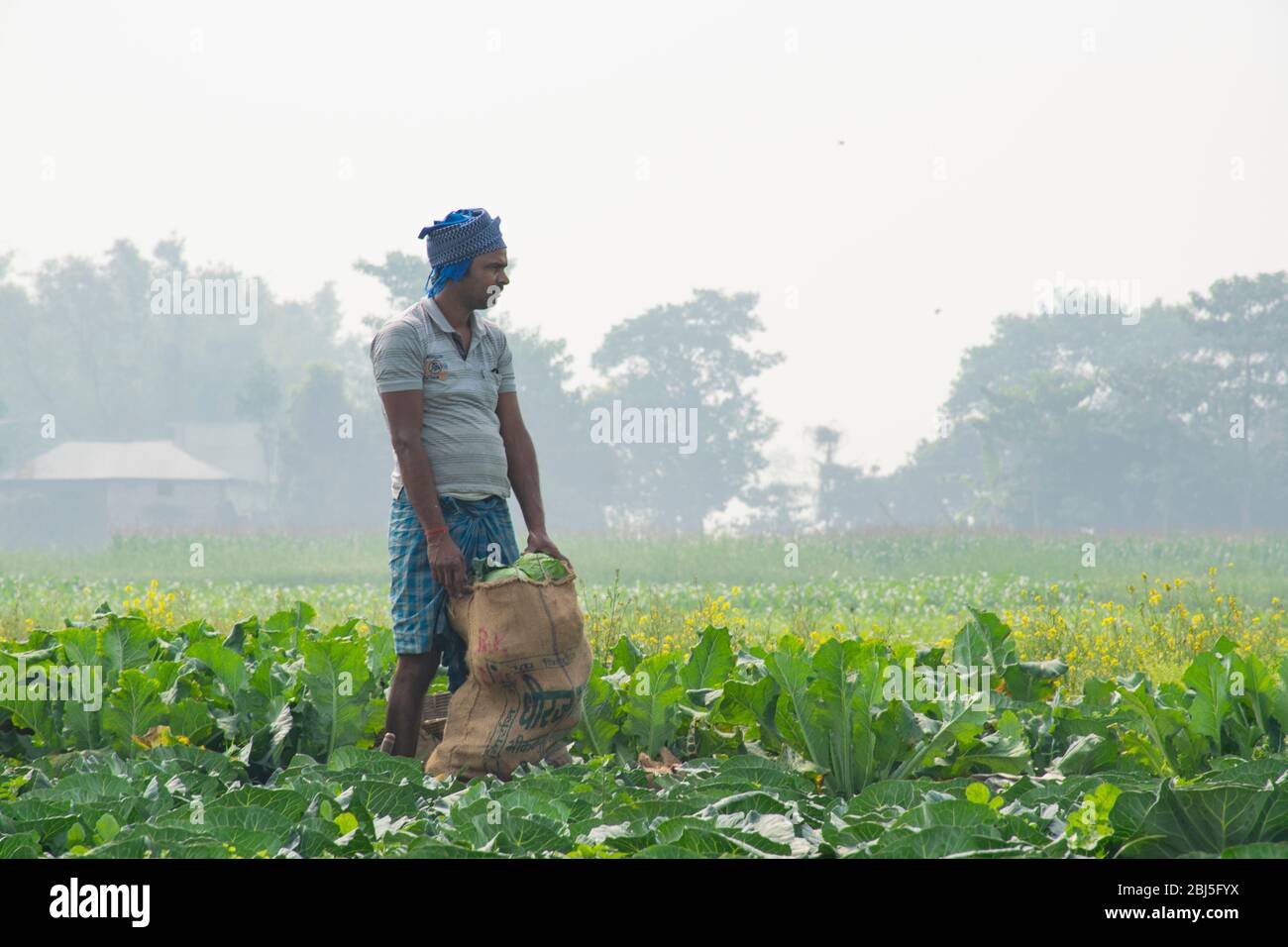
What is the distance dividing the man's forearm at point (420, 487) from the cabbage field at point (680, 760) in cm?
60

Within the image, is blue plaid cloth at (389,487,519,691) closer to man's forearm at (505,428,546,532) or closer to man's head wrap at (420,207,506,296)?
man's forearm at (505,428,546,532)

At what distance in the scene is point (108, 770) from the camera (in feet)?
12.2

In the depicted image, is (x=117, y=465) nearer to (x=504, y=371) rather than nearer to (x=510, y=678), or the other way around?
(x=504, y=371)

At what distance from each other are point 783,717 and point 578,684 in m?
0.66

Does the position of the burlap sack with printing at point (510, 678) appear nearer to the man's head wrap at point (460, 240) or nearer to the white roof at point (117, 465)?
the man's head wrap at point (460, 240)

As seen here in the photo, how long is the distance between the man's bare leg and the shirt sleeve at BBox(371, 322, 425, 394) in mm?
845

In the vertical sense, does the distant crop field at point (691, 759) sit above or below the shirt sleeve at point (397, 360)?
below

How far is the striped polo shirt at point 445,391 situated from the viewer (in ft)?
13.3

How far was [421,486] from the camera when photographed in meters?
3.99

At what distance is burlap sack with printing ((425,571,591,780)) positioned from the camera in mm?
3959
